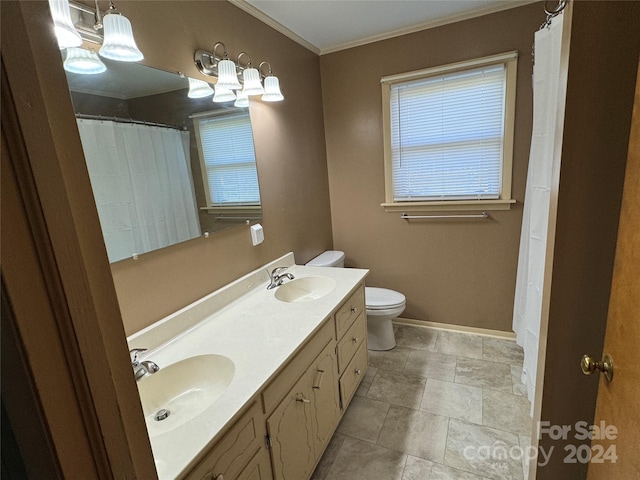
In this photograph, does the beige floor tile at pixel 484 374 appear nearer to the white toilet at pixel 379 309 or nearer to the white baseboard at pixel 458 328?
the white baseboard at pixel 458 328

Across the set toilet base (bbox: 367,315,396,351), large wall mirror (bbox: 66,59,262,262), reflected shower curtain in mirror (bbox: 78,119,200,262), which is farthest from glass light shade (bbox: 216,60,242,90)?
toilet base (bbox: 367,315,396,351)

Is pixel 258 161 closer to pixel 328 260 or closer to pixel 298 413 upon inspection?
pixel 328 260

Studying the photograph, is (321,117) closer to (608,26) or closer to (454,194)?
(454,194)

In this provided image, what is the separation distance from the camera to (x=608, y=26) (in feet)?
2.60

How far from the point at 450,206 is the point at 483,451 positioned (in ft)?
5.37

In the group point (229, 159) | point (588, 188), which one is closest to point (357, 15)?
point (229, 159)

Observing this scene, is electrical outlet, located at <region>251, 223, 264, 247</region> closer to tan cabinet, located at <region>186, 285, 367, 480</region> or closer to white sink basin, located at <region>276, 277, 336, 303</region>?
white sink basin, located at <region>276, 277, 336, 303</region>

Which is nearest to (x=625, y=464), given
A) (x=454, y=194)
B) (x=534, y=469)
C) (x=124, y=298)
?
(x=534, y=469)

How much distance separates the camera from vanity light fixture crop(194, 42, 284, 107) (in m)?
1.60

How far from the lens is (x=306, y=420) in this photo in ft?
4.56

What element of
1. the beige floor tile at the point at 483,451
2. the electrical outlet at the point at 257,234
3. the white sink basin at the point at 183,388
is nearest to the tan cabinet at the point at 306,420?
the white sink basin at the point at 183,388

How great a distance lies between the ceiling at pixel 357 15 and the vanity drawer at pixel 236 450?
2.03 m

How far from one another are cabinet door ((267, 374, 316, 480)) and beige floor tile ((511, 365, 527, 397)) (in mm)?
1420

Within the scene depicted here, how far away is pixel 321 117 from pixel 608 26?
7.13 feet
